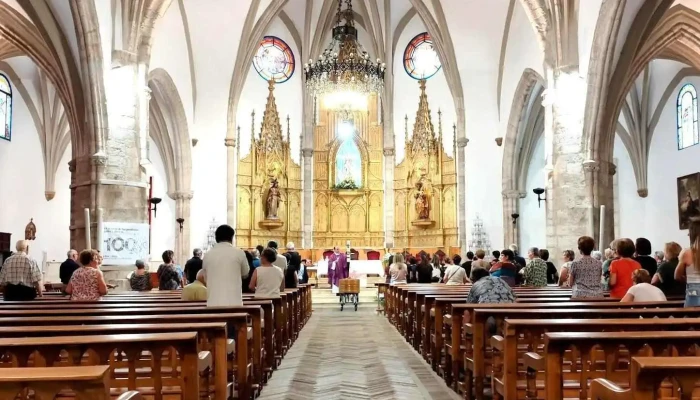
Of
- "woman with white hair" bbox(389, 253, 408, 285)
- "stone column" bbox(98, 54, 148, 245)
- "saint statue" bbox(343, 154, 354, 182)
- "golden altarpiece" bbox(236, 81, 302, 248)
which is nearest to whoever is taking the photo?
"stone column" bbox(98, 54, 148, 245)

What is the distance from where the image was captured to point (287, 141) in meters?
27.0

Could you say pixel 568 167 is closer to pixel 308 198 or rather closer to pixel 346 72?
pixel 346 72

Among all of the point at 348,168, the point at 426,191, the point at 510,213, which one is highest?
the point at 348,168

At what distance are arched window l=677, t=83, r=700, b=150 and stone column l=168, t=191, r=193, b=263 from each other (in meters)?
17.6

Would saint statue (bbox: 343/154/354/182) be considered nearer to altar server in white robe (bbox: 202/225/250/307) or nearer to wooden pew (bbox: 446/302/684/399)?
wooden pew (bbox: 446/302/684/399)

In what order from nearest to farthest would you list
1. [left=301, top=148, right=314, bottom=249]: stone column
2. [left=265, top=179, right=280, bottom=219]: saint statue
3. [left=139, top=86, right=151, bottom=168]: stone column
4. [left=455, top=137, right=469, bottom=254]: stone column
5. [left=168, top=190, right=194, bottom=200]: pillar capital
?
[left=139, top=86, right=151, bottom=168]: stone column, [left=168, top=190, right=194, bottom=200]: pillar capital, [left=455, top=137, right=469, bottom=254]: stone column, [left=265, top=179, right=280, bottom=219]: saint statue, [left=301, top=148, right=314, bottom=249]: stone column

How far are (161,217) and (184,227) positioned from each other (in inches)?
143

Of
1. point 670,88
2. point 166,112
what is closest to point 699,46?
point 670,88

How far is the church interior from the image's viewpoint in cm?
846

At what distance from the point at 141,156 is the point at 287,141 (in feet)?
37.5

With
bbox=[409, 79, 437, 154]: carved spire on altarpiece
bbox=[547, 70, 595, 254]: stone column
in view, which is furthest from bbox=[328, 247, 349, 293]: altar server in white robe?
bbox=[409, 79, 437, 154]: carved spire on altarpiece

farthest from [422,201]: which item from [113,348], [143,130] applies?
[113,348]

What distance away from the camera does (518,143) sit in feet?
80.6

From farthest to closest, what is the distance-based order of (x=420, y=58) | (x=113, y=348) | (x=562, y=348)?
(x=420, y=58) < (x=562, y=348) < (x=113, y=348)
